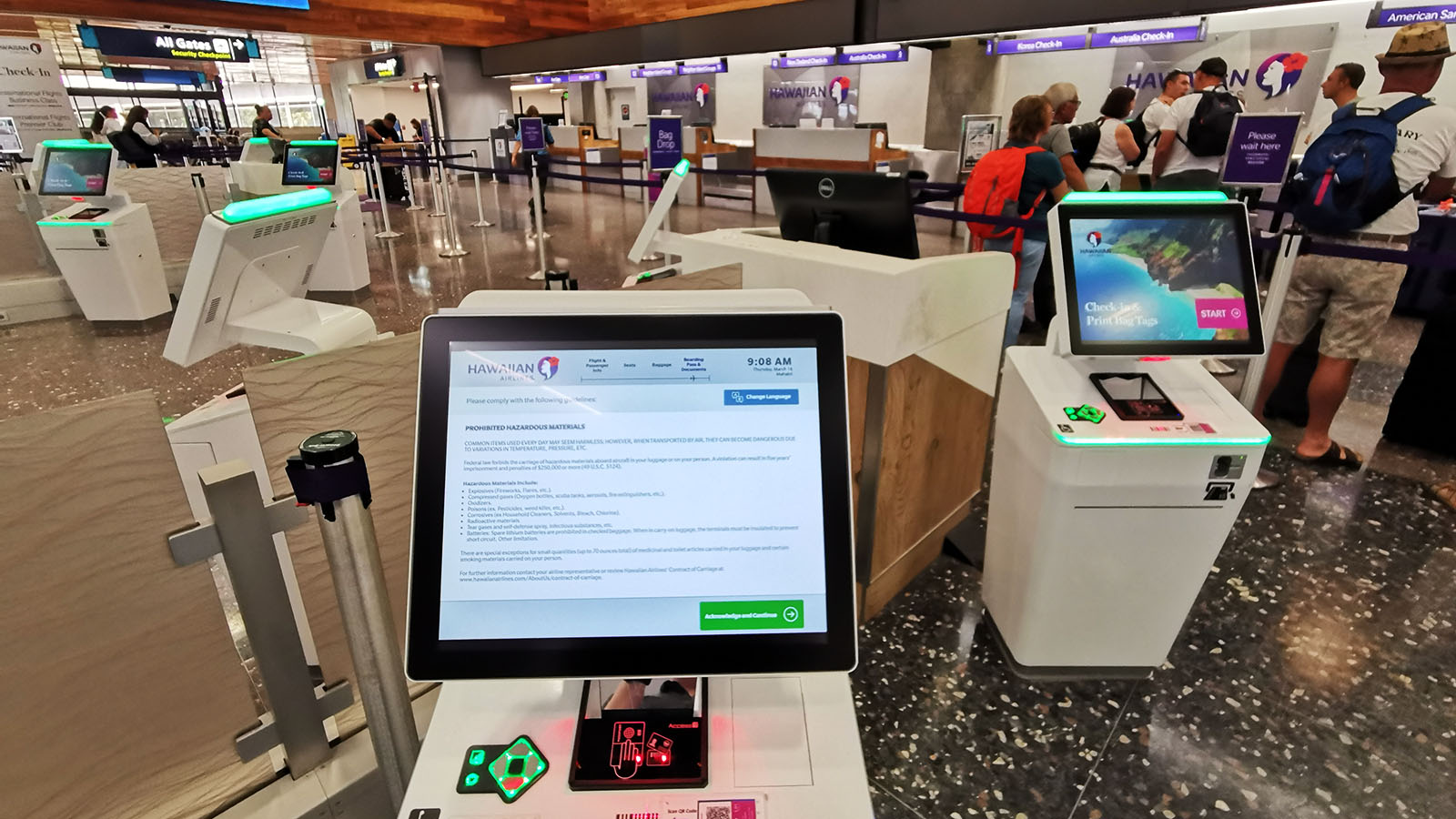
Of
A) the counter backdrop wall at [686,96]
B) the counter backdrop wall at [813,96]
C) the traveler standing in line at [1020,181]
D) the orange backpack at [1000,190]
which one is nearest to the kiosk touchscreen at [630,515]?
the traveler standing in line at [1020,181]

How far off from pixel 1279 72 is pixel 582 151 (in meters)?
10.2

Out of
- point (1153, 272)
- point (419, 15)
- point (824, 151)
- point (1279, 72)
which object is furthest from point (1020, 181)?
point (419, 15)

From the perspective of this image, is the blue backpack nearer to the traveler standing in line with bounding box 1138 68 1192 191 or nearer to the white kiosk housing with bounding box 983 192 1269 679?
the white kiosk housing with bounding box 983 192 1269 679

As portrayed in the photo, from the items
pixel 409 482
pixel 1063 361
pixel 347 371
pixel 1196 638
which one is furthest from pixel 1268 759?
pixel 347 371

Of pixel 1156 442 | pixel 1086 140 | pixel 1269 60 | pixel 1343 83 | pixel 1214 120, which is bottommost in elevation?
pixel 1156 442

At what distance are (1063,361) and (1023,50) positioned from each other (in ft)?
23.4

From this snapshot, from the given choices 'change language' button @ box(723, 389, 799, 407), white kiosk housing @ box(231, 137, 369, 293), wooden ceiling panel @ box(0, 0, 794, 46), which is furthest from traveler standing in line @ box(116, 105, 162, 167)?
'change language' button @ box(723, 389, 799, 407)

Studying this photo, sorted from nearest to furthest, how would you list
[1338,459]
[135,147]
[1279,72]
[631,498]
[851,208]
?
[631,498] → [851,208] → [1338,459] → [1279,72] → [135,147]

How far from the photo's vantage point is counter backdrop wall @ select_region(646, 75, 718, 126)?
13.3 meters

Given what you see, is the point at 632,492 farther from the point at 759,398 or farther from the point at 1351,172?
the point at 1351,172

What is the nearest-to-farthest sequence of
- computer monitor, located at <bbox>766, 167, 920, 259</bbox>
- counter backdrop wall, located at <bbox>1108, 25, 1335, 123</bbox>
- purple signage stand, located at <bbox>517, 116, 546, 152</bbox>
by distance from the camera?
computer monitor, located at <bbox>766, 167, 920, 259</bbox> < counter backdrop wall, located at <bbox>1108, 25, 1335, 123</bbox> < purple signage stand, located at <bbox>517, 116, 546, 152</bbox>

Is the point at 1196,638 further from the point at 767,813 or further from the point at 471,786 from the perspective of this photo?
the point at 471,786

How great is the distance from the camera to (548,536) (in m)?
0.81

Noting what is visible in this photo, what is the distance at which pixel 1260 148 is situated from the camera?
431 cm
